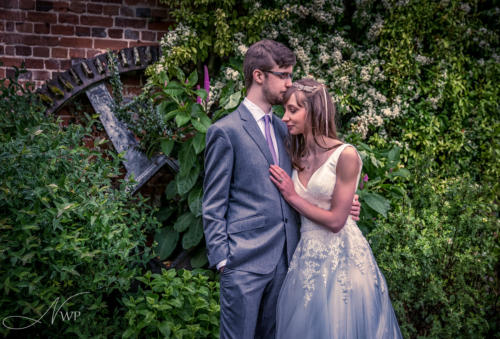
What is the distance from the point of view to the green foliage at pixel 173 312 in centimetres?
212

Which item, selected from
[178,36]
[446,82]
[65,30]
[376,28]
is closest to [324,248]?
[178,36]

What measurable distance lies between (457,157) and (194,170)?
9.13 feet

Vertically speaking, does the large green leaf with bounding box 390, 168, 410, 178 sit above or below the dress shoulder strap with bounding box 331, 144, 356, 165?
below

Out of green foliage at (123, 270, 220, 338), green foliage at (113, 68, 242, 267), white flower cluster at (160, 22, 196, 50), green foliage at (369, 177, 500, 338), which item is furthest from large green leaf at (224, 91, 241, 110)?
green foliage at (369, 177, 500, 338)

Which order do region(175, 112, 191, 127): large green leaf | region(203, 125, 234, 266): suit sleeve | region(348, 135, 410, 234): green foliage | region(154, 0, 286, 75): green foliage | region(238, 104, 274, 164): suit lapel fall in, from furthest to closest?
region(154, 0, 286, 75): green foliage < region(348, 135, 410, 234): green foliage < region(175, 112, 191, 127): large green leaf < region(238, 104, 274, 164): suit lapel < region(203, 125, 234, 266): suit sleeve

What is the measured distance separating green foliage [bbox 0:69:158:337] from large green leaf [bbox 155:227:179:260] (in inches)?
28.3

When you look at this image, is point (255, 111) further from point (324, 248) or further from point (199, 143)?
point (199, 143)

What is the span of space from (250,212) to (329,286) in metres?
0.51

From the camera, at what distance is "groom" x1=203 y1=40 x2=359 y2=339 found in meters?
1.80

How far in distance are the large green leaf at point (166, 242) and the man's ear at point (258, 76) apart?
1.65m

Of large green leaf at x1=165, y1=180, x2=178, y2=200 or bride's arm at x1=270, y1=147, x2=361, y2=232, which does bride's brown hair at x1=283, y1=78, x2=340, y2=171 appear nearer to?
bride's arm at x1=270, y1=147, x2=361, y2=232

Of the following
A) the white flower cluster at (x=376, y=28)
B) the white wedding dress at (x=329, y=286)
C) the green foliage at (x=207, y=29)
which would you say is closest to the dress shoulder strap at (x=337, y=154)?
the white wedding dress at (x=329, y=286)

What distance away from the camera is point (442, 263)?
2.71 metres

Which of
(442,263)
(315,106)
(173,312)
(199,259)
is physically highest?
(315,106)
